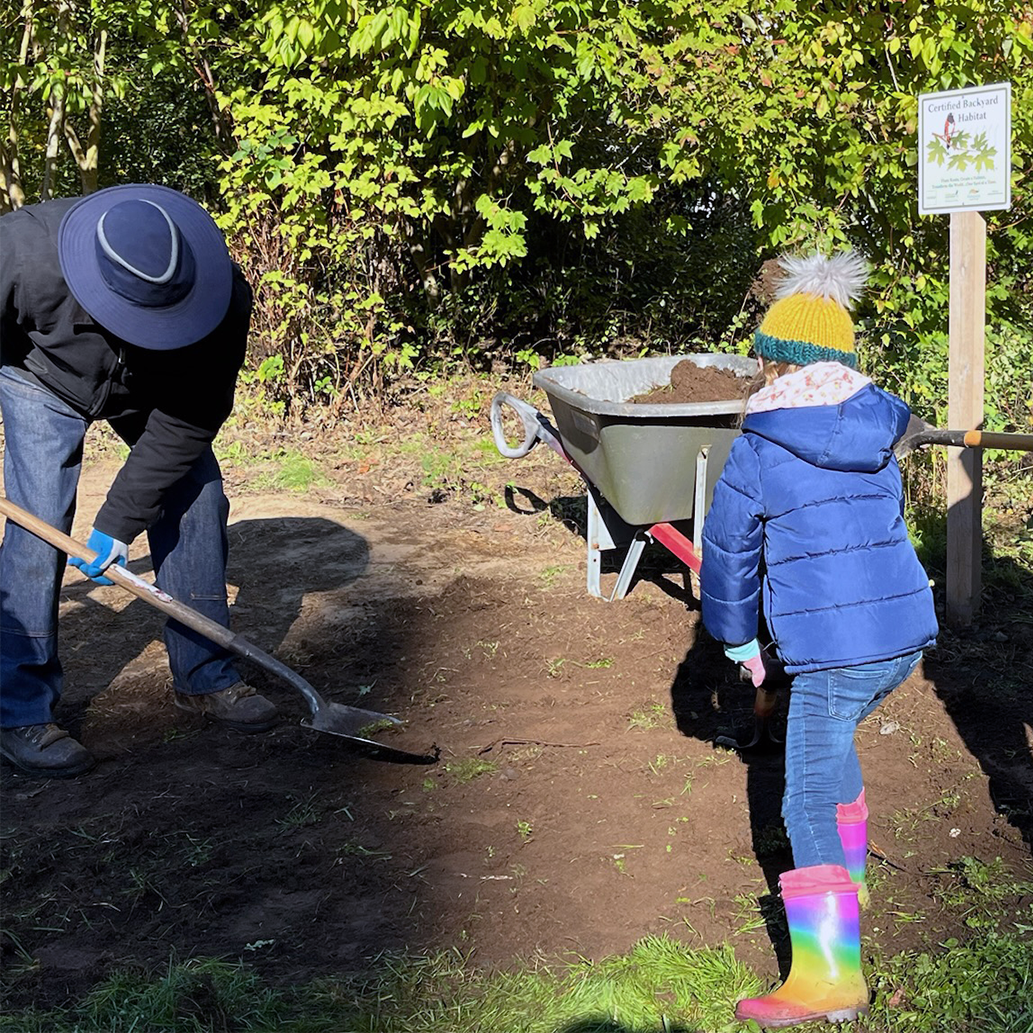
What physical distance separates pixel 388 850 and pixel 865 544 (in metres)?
1.59


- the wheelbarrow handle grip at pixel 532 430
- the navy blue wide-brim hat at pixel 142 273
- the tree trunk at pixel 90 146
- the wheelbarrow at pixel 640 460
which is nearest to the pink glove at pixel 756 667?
the wheelbarrow at pixel 640 460

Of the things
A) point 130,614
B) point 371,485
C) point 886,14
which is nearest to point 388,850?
point 130,614

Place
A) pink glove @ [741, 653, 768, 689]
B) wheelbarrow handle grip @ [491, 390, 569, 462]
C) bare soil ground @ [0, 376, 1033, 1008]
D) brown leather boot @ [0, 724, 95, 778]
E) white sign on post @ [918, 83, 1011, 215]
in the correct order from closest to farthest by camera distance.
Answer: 1. pink glove @ [741, 653, 768, 689]
2. bare soil ground @ [0, 376, 1033, 1008]
3. brown leather boot @ [0, 724, 95, 778]
4. white sign on post @ [918, 83, 1011, 215]
5. wheelbarrow handle grip @ [491, 390, 569, 462]

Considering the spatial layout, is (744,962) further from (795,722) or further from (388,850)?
(388,850)

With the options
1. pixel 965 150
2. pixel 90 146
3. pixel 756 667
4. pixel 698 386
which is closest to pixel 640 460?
pixel 698 386

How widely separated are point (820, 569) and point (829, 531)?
8cm

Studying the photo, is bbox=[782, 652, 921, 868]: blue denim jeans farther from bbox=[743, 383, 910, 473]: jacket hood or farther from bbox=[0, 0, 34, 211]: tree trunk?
Answer: bbox=[0, 0, 34, 211]: tree trunk

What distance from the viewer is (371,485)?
7.34m

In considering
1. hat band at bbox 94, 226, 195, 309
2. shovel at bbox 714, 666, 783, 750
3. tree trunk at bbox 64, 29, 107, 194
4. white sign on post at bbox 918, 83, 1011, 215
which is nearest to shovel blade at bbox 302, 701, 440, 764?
shovel at bbox 714, 666, 783, 750

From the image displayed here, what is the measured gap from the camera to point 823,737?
2590mm

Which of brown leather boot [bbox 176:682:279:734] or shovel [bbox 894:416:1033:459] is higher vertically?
shovel [bbox 894:416:1033:459]

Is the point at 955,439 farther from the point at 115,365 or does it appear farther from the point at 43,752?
the point at 43,752

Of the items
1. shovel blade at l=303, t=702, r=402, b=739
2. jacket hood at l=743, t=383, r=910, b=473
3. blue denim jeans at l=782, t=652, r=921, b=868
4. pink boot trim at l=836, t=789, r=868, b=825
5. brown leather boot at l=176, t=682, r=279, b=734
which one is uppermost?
jacket hood at l=743, t=383, r=910, b=473

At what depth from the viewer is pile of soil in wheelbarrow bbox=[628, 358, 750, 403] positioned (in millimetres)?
4887
